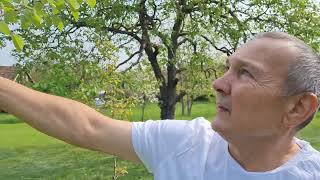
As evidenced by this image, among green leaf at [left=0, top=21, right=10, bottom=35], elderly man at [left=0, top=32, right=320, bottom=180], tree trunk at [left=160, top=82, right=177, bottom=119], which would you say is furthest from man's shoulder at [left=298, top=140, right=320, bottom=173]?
tree trunk at [left=160, top=82, right=177, bottom=119]

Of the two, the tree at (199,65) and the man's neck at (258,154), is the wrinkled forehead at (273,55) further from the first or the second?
the tree at (199,65)

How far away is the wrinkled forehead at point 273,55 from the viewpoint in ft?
5.55

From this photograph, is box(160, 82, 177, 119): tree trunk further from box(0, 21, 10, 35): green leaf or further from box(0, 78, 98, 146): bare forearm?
box(0, 78, 98, 146): bare forearm

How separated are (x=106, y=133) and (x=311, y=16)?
42.6ft

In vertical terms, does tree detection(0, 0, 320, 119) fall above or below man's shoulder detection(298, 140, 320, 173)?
above

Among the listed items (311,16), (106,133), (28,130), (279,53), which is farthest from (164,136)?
(28,130)

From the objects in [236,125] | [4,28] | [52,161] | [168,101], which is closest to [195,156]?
[236,125]

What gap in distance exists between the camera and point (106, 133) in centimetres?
179

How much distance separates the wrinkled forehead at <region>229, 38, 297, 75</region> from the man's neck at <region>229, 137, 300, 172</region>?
0.22 meters

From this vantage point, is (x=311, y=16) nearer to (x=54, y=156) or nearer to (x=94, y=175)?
(x=94, y=175)

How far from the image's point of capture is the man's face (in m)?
1.64

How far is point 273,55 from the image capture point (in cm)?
169

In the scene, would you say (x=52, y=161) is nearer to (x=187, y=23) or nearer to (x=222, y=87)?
(x=187, y=23)

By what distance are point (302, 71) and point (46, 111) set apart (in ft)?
2.59
